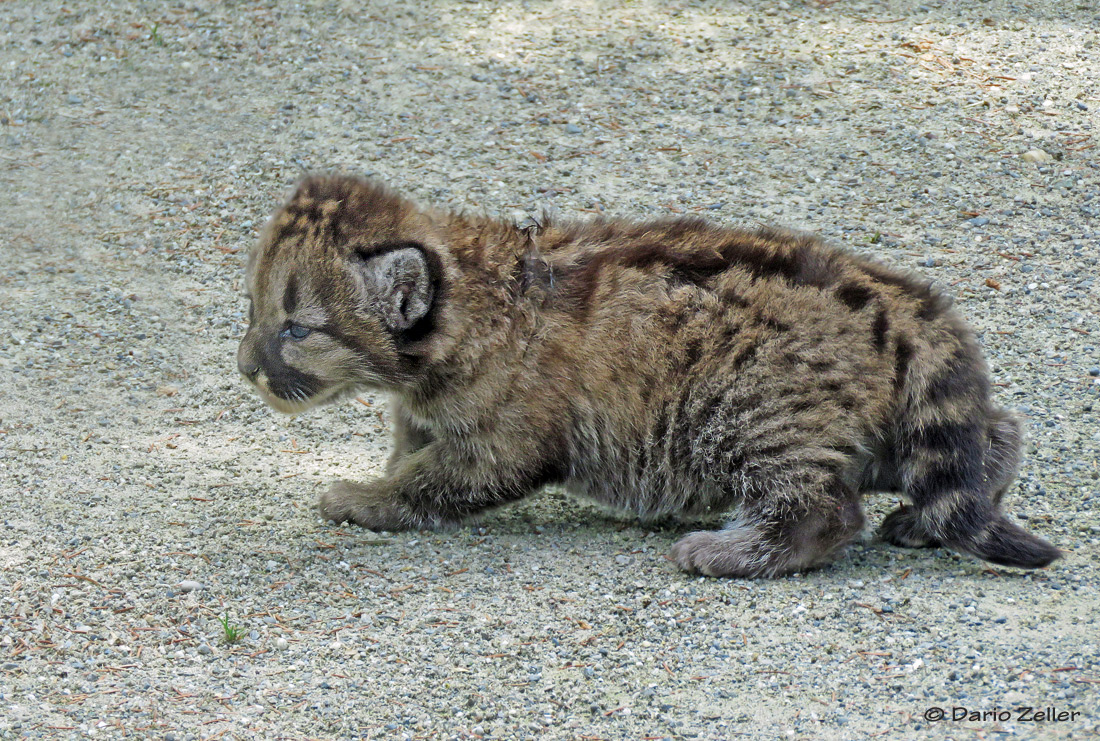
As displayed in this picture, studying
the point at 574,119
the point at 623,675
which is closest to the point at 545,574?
the point at 623,675

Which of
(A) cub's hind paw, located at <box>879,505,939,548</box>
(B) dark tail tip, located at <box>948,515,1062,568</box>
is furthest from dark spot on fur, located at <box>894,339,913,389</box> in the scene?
(B) dark tail tip, located at <box>948,515,1062,568</box>

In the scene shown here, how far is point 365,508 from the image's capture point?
562 cm

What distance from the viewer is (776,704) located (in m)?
4.25

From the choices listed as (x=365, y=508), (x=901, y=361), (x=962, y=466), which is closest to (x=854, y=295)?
(x=901, y=361)

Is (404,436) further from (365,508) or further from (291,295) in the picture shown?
(291,295)

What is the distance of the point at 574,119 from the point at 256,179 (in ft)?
8.47

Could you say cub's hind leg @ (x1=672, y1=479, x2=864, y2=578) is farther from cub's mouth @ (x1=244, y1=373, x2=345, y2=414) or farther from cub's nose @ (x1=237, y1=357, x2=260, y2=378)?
cub's nose @ (x1=237, y1=357, x2=260, y2=378)

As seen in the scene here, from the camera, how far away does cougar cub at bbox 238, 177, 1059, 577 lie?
5082 mm

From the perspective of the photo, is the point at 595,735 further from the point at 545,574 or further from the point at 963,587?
the point at 963,587

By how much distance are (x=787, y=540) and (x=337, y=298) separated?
2225mm

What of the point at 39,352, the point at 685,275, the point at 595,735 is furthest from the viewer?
Answer: the point at 39,352

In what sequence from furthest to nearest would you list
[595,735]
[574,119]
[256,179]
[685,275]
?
1. [574,119]
2. [256,179]
3. [685,275]
4. [595,735]

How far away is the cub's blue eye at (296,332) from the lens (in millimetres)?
5293

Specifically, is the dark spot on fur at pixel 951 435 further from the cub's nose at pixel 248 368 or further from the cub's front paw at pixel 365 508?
the cub's nose at pixel 248 368
